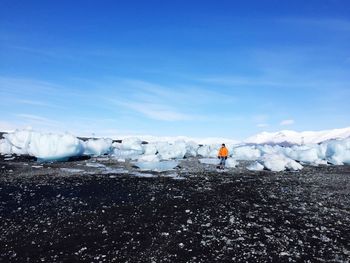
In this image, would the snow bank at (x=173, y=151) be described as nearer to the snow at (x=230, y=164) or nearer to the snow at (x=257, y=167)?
the snow at (x=230, y=164)

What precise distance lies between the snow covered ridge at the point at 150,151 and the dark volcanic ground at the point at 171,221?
834cm

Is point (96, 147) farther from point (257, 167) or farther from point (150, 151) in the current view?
point (257, 167)

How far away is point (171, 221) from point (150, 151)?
25.7 m

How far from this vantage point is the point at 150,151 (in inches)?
1410

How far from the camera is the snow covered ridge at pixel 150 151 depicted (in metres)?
25.0

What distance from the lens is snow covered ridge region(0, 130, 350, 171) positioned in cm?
2505

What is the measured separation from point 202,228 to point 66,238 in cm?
347

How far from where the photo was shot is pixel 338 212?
11.5 metres

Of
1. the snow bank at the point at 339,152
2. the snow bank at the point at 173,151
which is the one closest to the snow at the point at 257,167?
the snow bank at the point at 339,152

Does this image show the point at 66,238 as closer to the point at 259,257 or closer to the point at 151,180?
the point at 259,257

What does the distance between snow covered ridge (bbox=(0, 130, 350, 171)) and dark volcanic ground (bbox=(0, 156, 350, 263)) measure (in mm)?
8341

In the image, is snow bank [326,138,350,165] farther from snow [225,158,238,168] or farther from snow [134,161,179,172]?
snow [134,161,179,172]

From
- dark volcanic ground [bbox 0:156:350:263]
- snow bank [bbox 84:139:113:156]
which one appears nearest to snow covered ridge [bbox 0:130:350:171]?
snow bank [bbox 84:139:113:156]

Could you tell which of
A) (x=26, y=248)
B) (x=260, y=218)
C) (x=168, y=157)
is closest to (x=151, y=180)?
(x=260, y=218)
